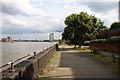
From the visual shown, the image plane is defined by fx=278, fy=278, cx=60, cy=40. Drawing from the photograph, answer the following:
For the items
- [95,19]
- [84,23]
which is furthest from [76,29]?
[95,19]

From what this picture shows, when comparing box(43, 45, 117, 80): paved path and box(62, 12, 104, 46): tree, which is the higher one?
box(62, 12, 104, 46): tree

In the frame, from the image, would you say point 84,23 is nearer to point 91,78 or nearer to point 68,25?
point 68,25

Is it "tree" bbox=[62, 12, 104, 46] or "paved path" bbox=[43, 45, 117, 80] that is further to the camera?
"tree" bbox=[62, 12, 104, 46]

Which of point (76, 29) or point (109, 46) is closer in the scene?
point (109, 46)

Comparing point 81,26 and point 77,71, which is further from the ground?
point 81,26

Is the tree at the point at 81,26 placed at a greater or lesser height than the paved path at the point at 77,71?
greater

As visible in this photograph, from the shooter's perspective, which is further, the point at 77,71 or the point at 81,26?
the point at 81,26

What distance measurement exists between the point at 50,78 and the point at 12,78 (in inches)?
300

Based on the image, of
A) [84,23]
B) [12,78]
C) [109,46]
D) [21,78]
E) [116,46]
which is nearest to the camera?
[12,78]

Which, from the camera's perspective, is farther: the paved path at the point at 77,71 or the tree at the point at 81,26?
the tree at the point at 81,26

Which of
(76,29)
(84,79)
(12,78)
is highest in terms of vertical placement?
(76,29)

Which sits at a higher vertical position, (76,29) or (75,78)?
(76,29)

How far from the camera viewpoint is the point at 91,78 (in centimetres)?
1564

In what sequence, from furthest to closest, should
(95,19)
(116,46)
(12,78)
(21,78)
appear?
(95,19)
(116,46)
(21,78)
(12,78)
